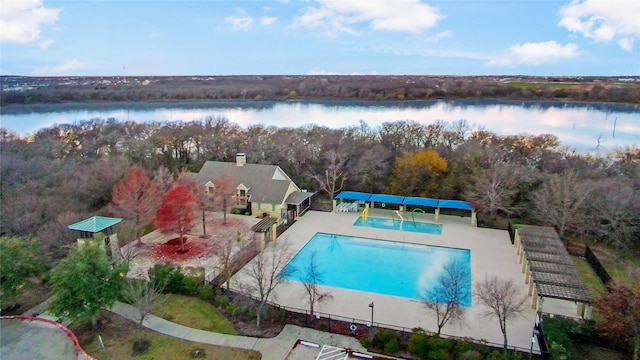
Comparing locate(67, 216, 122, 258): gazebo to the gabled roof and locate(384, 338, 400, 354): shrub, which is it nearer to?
the gabled roof

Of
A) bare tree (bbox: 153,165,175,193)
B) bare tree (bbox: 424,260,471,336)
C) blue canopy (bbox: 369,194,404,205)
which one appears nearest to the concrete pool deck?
bare tree (bbox: 424,260,471,336)

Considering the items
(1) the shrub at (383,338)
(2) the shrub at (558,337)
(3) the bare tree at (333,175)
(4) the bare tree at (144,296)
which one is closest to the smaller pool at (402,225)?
(3) the bare tree at (333,175)

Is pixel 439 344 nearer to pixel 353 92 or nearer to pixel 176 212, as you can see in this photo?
pixel 176 212

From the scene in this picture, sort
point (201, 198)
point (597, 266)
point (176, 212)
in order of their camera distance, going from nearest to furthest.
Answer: point (597, 266), point (176, 212), point (201, 198)

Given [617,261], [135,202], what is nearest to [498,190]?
[617,261]

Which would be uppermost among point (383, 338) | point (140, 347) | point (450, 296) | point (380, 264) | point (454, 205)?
point (450, 296)

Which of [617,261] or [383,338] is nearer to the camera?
[383,338]
